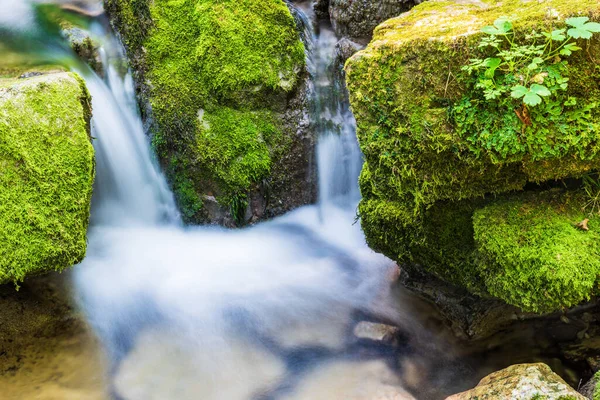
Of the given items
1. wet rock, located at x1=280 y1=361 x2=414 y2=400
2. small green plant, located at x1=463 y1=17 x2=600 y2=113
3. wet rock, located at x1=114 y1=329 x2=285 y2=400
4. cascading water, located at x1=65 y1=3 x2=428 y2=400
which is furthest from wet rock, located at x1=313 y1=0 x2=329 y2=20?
wet rock, located at x1=280 y1=361 x2=414 y2=400

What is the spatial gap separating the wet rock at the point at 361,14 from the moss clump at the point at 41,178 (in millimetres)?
3678

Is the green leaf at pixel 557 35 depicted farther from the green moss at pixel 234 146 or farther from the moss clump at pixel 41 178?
the moss clump at pixel 41 178

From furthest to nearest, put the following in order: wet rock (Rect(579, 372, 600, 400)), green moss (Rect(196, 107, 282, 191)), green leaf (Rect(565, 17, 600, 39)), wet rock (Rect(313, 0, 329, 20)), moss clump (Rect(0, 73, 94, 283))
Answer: wet rock (Rect(313, 0, 329, 20))
green moss (Rect(196, 107, 282, 191))
moss clump (Rect(0, 73, 94, 283))
wet rock (Rect(579, 372, 600, 400))
green leaf (Rect(565, 17, 600, 39))

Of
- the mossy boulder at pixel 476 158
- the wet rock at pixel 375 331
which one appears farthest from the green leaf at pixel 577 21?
the wet rock at pixel 375 331

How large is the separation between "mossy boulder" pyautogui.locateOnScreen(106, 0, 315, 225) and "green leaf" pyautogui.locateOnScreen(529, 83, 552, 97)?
308cm

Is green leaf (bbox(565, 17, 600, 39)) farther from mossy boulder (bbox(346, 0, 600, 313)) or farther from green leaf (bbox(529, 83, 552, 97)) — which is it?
green leaf (bbox(529, 83, 552, 97))

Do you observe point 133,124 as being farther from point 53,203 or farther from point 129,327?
point 129,327

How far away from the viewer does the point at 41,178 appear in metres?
3.49

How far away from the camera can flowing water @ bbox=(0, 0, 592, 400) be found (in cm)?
373

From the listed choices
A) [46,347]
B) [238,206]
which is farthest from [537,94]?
[46,347]

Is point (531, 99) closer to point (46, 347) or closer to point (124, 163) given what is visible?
point (46, 347)

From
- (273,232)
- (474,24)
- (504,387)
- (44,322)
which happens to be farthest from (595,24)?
(44,322)

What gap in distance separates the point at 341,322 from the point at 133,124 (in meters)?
3.52

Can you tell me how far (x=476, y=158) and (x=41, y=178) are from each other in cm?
342
